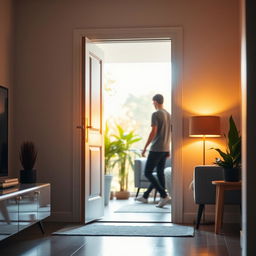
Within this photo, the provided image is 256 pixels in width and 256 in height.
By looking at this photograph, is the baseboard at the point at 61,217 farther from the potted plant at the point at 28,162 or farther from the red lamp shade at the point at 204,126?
the red lamp shade at the point at 204,126

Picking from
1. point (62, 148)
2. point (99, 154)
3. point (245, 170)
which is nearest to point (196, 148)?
point (99, 154)

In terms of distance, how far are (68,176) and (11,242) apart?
150cm

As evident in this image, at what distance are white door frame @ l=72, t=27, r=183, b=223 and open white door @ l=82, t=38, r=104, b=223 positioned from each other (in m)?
0.18

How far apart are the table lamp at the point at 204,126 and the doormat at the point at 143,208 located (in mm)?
1549

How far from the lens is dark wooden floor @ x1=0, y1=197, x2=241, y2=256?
3967mm

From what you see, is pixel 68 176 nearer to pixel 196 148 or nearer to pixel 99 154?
pixel 99 154

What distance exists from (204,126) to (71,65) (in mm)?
1641

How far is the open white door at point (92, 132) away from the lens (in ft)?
17.8

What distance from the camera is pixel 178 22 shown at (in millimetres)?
5789

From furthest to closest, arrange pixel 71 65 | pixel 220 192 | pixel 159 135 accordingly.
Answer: pixel 159 135 → pixel 71 65 → pixel 220 192

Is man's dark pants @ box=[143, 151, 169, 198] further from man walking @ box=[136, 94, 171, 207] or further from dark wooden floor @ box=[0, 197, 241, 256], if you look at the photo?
dark wooden floor @ box=[0, 197, 241, 256]

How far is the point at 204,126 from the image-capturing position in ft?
17.9

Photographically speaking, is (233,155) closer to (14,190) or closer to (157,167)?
(14,190)

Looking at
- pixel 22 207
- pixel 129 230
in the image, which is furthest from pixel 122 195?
pixel 22 207
